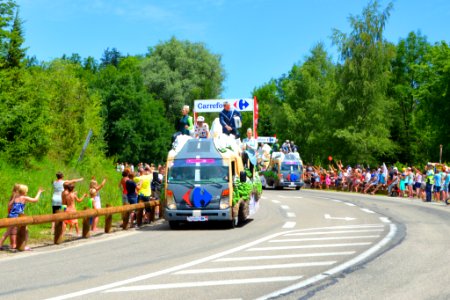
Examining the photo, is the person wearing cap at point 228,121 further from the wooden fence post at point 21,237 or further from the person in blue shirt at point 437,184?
the person in blue shirt at point 437,184

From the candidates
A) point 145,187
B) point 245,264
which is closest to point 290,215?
point 145,187

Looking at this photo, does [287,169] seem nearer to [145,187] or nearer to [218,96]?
[145,187]

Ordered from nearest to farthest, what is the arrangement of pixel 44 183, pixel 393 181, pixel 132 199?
pixel 132 199 < pixel 44 183 < pixel 393 181

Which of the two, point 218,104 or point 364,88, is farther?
point 364,88

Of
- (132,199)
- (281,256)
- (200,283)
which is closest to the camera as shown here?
(200,283)

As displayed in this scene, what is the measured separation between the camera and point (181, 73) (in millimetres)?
79000

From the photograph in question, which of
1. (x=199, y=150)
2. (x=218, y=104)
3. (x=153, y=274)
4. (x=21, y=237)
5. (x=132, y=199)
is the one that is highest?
(x=218, y=104)

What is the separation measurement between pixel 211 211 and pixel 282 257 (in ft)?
21.4

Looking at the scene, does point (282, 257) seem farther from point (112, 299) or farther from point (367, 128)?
A: point (367, 128)

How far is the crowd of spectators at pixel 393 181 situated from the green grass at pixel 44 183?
1577 cm

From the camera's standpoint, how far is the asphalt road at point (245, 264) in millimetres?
8875

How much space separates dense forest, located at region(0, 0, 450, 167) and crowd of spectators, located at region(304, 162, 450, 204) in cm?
1068

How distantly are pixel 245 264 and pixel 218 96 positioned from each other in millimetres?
69273

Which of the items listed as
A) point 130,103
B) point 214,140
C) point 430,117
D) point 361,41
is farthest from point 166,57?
point 214,140
